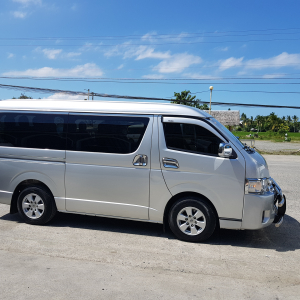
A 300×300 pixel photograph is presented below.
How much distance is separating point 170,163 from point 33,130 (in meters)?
2.48

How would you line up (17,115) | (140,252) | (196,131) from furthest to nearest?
(17,115) → (196,131) → (140,252)

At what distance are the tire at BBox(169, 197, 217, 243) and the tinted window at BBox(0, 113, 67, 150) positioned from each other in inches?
85.0

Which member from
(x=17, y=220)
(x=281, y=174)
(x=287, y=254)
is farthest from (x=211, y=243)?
(x=281, y=174)

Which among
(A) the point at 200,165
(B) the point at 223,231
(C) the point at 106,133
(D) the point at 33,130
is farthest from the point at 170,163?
(D) the point at 33,130

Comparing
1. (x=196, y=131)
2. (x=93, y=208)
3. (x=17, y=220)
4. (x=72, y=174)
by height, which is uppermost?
(x=196, y=131)

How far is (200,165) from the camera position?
4.83m

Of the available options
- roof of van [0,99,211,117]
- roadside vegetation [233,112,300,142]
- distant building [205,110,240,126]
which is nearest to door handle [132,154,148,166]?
roof of van [0,99,211,117]

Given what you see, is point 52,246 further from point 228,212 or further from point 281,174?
point 281,174

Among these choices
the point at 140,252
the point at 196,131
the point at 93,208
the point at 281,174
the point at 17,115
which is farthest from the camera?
the point at 281,174

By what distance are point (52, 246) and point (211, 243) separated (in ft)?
7.73

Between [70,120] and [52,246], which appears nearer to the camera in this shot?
[52,246]

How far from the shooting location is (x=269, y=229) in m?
5.71

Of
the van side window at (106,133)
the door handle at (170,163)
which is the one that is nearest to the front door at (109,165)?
the van side window at (106,133)

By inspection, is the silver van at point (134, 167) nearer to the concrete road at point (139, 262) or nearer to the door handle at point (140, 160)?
the door handle at point (140, 160)
